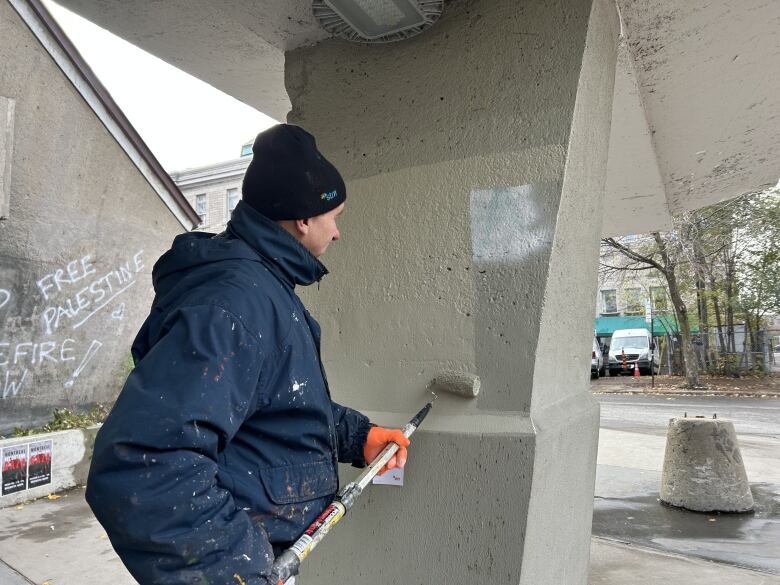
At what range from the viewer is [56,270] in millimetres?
6855

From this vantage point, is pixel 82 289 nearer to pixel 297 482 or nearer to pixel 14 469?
pixel 14 469

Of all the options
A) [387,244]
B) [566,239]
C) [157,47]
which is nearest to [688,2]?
[566,239]

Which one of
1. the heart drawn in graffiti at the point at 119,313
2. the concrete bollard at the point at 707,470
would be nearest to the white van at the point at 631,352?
the concrete bollard at the point at 707,470

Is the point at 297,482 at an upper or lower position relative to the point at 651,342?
lower

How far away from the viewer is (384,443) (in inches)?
71.9

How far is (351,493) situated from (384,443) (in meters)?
0.35

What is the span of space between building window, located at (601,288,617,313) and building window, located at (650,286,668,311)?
7.69 meters

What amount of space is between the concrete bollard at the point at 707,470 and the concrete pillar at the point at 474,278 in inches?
149

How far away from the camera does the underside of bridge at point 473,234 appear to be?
1.85 meters

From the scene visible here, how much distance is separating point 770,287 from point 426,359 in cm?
2080

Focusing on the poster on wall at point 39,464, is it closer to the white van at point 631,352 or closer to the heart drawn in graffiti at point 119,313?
the heart drawn in graffiti at point 119,313

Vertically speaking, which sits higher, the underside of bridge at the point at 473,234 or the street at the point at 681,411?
the underside of bridge at the point at 473,234

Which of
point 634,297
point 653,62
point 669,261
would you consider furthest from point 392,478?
point 634,297

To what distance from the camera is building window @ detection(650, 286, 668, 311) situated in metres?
22.6
